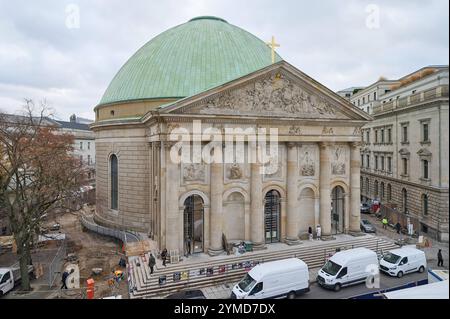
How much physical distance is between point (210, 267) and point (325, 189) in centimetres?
1163

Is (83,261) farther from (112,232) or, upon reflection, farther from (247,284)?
(247,284)

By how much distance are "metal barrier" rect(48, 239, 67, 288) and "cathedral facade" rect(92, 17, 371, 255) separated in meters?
4.69

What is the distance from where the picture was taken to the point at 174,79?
26.9 m

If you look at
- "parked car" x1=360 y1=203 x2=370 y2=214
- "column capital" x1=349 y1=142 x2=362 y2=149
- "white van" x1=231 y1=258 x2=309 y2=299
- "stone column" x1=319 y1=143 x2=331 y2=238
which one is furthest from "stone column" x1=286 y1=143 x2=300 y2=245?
"parked car" x1=360 y1=203 x2=370 y2=214

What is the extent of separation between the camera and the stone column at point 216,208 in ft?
68.4

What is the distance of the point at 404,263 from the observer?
61.7 feet

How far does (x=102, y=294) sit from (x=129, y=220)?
35.2ft

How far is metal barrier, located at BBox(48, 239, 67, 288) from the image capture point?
19513 millimetres

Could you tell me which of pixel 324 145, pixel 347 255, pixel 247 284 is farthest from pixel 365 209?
pixel 247 284

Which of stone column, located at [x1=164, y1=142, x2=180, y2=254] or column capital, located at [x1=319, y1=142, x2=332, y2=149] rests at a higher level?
column capital, located at [x1=319, y1=142, x2=332, y2=149]

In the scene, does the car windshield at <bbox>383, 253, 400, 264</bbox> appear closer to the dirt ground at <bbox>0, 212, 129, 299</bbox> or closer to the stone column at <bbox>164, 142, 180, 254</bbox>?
the stone column at <bbox>164, 142, 180, 254</bbox>

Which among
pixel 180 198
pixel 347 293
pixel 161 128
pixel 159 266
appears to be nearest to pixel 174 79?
pixel 161 128

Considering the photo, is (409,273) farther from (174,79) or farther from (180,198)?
(174,79)

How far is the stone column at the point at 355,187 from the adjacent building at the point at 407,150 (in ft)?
6.05
